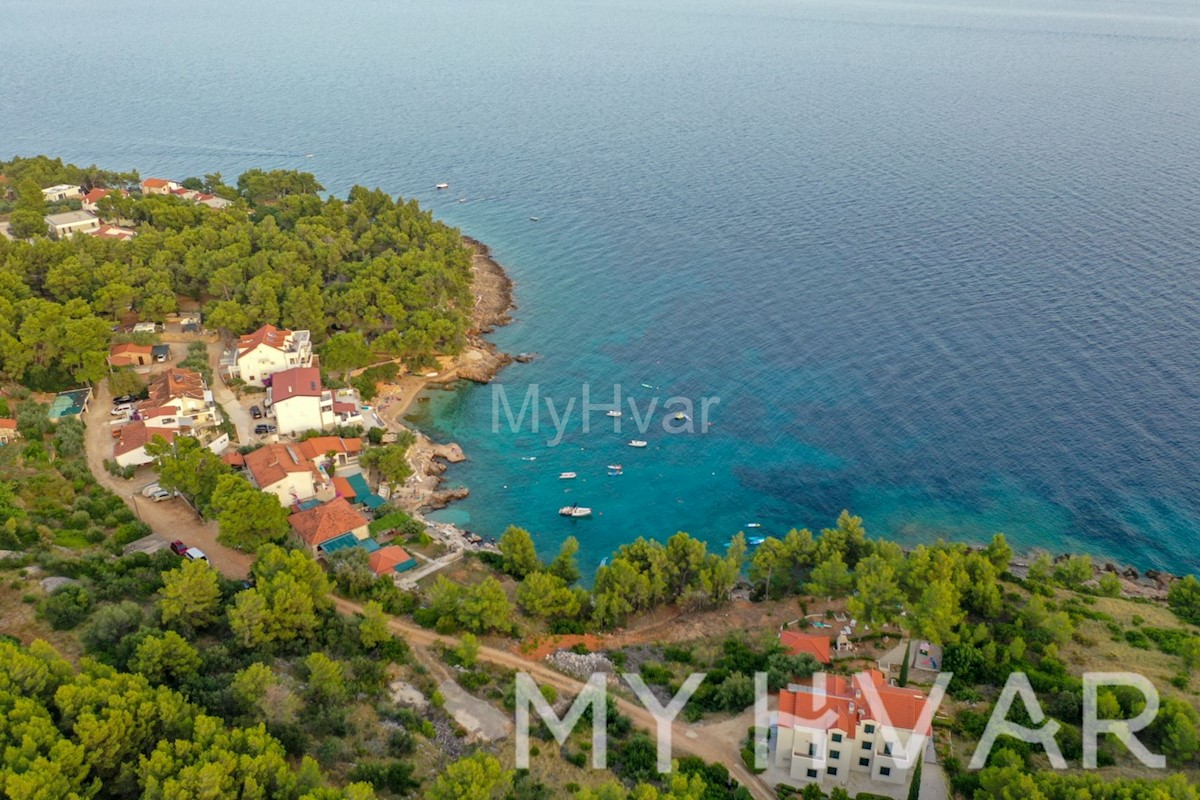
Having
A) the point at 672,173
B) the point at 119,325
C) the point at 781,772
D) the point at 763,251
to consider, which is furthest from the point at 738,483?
the point at 672,173

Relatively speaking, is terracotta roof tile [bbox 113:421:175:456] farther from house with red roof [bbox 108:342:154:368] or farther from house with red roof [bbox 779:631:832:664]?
house with red roof [bbox 779:631:832:664]

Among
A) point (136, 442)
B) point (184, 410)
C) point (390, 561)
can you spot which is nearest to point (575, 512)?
point (390, 561)

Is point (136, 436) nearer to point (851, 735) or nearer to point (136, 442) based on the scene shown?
point (136, 442)

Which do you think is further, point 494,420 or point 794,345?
point 794,345

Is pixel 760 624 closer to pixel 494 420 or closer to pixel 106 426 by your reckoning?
pixel 494 420

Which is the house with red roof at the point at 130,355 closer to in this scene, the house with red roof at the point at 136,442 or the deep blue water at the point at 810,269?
the house with red roof at the point at 136,442
